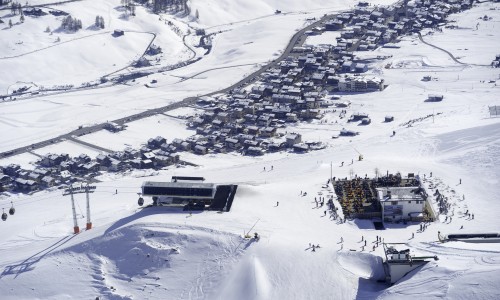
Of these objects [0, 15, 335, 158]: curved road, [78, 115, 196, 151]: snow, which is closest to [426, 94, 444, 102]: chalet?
[0, 15, 335, 158]: curved road

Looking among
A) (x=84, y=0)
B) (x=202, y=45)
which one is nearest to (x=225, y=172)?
(x=202, y=45)

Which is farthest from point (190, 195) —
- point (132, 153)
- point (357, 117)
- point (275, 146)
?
point (357, 117)

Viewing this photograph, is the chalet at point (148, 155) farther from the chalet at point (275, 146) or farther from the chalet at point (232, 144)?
the chalet at point (275, 146)

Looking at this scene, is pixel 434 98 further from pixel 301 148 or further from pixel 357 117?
pixel 301 148

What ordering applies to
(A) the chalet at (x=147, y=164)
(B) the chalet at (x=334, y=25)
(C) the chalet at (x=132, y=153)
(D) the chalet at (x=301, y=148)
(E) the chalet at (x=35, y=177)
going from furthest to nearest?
(B) the chalet at (x=334, y=25) → (C) the chalet at (x=132, y=153) → (D) the chalet at (x=301, y=148) → (A) the chalet at (x=147, y=164) → (E) the chalet at (x=35, y=177)

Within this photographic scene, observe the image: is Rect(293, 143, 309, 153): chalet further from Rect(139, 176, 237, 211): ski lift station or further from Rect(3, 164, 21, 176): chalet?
Rect(3, 164, 21, 176): chalet

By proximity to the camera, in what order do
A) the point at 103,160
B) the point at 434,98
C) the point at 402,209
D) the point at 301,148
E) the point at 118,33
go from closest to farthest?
the point at 402,209
the point at 103,160
the point at 301,148
the point at 434,98
the point at 118,33

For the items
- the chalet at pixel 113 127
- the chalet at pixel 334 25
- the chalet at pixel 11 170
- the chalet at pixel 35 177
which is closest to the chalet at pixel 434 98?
the chalet at pixel 113 127

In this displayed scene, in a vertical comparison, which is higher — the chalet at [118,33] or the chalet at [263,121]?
the chalet at [263,121]
